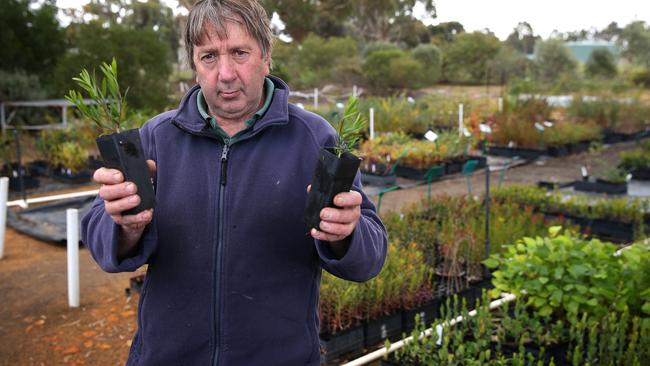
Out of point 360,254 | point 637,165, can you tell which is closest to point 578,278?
point 360,254

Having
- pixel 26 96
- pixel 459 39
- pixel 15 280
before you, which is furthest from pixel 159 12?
pixel 15 280

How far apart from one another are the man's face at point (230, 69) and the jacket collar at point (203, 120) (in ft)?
0.18

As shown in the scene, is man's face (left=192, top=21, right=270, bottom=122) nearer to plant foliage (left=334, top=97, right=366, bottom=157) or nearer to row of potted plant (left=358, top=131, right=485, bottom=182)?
plant foliage (left=334, top=97, right=366, bottom=157)

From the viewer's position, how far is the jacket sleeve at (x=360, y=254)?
1544mm

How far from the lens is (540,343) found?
11.2 feet

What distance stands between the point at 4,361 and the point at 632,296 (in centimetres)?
361

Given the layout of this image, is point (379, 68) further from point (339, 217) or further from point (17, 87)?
point (339, 217)

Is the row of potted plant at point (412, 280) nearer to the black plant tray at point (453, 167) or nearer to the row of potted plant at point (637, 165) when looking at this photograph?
the black plant tray at point (453, 167)

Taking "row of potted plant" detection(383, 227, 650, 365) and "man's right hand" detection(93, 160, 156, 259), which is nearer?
"man's right hand" detection(93, 160, 156, 259)

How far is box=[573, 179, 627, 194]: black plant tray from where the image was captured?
8789 millimetres

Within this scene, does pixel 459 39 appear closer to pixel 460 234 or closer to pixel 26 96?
pixel 26 96

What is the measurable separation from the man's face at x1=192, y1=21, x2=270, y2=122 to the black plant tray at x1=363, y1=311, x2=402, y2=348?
8.64 ft

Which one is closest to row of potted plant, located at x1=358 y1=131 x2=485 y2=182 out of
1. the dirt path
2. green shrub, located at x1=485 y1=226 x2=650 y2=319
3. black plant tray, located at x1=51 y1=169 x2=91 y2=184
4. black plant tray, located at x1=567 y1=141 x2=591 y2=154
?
black plant tray, located at x1=567 y1=141 x2=591 y2=154

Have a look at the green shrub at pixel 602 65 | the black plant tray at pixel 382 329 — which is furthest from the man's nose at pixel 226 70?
the green shrub at pixel 602 65
